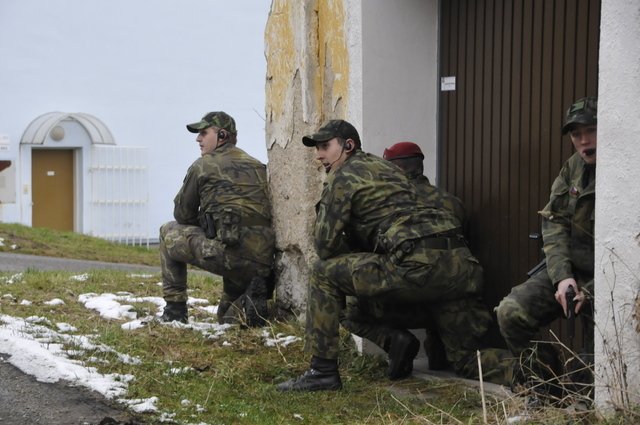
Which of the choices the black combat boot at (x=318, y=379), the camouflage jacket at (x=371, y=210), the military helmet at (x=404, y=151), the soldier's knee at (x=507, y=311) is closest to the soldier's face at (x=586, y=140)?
the soldier's knee at (x=507, y=311)

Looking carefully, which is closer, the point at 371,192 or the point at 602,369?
the point at 602,369

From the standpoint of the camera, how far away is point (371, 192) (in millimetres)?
6145

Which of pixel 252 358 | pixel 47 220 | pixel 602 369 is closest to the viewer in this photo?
pixel 602 369

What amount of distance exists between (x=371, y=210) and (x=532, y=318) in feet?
4.00

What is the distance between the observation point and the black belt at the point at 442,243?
239 inches

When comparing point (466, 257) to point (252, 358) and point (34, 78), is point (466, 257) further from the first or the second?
point (34, 78)

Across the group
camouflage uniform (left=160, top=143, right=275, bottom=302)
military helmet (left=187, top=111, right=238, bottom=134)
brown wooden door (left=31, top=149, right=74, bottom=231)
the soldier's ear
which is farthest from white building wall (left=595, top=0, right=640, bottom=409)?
brown wooden door (left=31, top=149, right=74, bottom=231)

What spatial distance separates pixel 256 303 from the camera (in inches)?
320

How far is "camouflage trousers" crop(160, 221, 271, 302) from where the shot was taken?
8.11 meters

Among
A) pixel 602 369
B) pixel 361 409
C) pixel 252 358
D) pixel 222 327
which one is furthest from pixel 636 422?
pixel 222 327

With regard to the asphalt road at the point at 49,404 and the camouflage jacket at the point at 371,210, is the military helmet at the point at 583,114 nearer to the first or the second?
the camouflage jacket at the point at 371,210

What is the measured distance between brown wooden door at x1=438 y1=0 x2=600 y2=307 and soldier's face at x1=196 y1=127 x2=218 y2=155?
6.64 ft

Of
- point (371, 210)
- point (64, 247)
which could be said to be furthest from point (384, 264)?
point (64, 247)

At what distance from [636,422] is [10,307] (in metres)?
5.29
